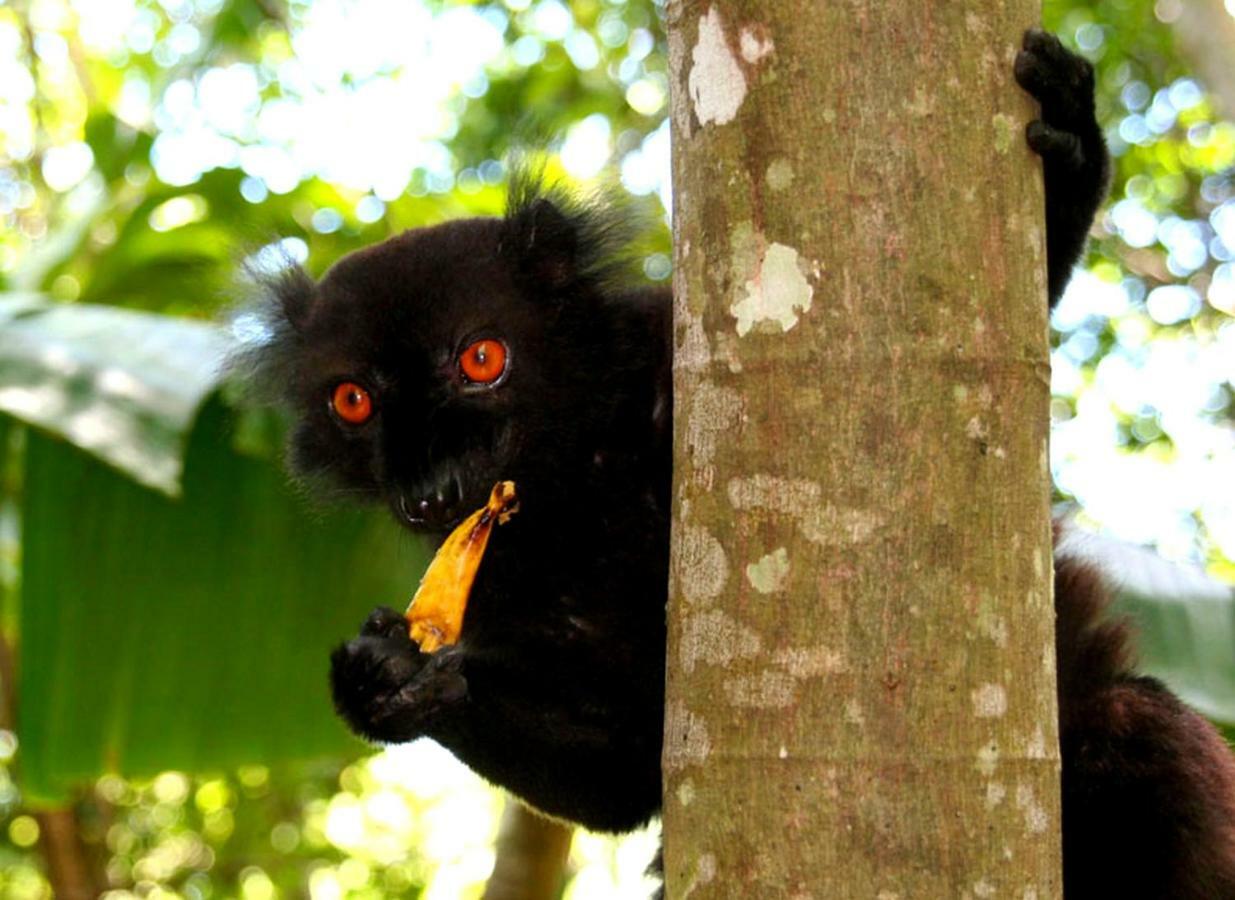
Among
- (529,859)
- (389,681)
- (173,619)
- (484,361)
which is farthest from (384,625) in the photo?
(529,859)

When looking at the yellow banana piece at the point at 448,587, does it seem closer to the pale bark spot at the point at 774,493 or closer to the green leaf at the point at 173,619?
the green leaf at the point at 173,619

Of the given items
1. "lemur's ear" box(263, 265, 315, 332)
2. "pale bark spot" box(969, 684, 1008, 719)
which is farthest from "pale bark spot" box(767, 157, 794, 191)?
"lemur's ear" box(263, 265, 315, 332)

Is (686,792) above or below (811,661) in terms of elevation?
below

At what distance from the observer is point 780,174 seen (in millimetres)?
1731

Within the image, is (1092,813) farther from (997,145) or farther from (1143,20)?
(1143,20)

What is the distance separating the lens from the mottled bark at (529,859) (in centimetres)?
402

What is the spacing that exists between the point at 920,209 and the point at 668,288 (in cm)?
200

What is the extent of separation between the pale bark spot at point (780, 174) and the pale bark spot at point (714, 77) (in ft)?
0.30

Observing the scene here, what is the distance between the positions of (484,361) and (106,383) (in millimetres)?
855

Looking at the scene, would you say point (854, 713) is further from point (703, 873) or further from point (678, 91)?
point (678, 91)

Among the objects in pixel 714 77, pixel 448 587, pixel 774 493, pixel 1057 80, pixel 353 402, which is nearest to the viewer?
pixel 774 493

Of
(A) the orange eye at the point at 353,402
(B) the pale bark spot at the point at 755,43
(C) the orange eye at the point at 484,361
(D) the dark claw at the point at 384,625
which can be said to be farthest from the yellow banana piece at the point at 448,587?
(B) the pale bark spot at the point at 755,43

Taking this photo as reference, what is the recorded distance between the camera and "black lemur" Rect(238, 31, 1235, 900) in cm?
288

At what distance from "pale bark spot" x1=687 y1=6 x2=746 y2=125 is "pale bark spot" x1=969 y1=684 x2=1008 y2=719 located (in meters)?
0.74
